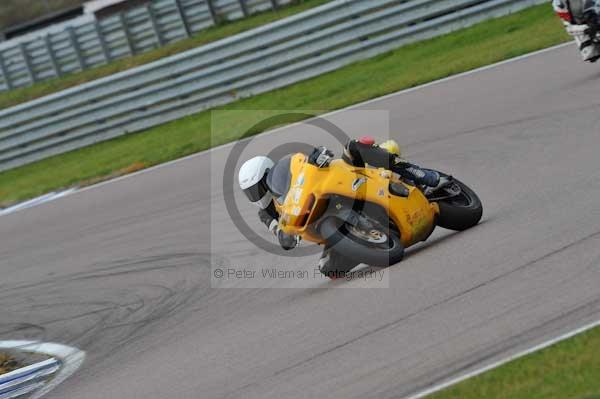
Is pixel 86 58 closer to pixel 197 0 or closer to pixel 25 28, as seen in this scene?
pixel 197 0

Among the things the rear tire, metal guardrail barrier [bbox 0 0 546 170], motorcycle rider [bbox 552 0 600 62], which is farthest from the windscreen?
metal guardrail barrier [bbox 0 0 546 170]


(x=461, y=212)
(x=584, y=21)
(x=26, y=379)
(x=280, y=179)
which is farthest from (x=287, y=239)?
(x=584, y=21)

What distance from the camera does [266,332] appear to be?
730 centimetres

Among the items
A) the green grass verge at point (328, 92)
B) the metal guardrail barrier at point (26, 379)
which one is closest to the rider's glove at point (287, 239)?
the metal guardrail barrier at point (26, 379)

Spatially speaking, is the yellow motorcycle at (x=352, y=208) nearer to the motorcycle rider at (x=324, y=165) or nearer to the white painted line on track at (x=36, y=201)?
the motorcycle rider at (x=324, y=165)

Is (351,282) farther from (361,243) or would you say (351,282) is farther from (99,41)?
(99,41)

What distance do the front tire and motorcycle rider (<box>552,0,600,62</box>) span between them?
5824 millimetres

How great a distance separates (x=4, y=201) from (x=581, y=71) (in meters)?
9.36

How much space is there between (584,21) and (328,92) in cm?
563

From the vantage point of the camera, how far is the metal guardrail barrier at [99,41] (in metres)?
25.6

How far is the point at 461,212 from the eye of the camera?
8125 mm

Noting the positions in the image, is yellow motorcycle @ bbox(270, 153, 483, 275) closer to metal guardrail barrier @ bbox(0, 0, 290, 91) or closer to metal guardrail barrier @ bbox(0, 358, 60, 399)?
metal guardrail barrier @ bbox(0, 358, 60, 399)

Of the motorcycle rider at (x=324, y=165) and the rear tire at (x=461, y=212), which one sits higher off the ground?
the motorcycle rider at (x=324, y=165)

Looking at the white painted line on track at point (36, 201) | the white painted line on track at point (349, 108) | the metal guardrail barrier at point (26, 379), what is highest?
the metal guardrail barrier at point (26, 379)
